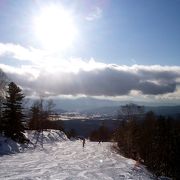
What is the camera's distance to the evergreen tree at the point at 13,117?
53.7 m

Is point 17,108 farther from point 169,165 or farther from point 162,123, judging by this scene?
point 162,123

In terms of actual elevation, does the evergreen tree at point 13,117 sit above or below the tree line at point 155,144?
above

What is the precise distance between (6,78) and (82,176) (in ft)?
187

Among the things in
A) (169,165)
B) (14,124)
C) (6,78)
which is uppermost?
(6,78)

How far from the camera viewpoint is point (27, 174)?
2419cm

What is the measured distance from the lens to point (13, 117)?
55594 mm

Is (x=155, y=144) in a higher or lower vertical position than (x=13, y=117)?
lower

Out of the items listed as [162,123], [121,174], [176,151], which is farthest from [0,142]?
[162,123]

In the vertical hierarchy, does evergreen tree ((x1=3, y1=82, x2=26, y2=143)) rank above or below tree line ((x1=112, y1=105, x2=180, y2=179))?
above

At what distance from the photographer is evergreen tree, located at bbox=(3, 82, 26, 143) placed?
5372 centimetres

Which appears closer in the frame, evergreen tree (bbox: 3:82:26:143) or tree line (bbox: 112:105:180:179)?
evergreen tree (bbox: 3:82:26:143)

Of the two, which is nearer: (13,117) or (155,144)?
(13,117)

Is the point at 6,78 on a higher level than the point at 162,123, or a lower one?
higher

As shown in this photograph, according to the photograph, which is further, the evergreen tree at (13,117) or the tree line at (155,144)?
the tree line at (155,144)
